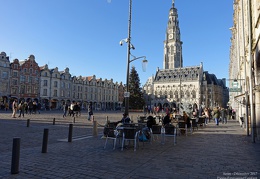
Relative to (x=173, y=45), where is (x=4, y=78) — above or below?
below

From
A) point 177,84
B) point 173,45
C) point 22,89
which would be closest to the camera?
point 22,89

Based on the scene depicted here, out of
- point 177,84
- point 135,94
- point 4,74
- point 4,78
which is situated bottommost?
point 135,94

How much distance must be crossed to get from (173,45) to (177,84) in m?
27.8

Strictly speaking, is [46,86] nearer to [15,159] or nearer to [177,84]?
[177,84]

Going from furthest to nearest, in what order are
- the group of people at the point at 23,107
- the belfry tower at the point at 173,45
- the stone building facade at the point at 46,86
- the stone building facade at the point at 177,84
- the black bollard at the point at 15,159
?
the belfry tower at the point at 173,45, the stone building facade at the point at 177,84, the stone building facade at the point at 46,86, the group of people at the point at 23,107, the black bollard at the point at 15,159

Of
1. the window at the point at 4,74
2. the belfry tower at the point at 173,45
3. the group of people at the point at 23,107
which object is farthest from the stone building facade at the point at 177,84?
the group of people at the point at 23,107

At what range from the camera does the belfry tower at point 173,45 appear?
11419 cm

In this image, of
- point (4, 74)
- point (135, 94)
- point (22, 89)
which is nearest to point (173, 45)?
point (135, 94)

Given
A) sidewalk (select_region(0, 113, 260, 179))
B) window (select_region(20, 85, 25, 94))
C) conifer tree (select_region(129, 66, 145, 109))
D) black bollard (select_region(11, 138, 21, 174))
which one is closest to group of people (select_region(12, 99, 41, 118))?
sidewalk (select_region(0, 113, 260, 179))

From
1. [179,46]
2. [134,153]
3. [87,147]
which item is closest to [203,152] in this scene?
[134,153]

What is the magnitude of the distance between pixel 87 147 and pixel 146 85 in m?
105

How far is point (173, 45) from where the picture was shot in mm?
115188

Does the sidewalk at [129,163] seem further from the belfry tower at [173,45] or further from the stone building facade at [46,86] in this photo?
the belfry tower at [173,45]

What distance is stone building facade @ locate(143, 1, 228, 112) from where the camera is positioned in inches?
3664
